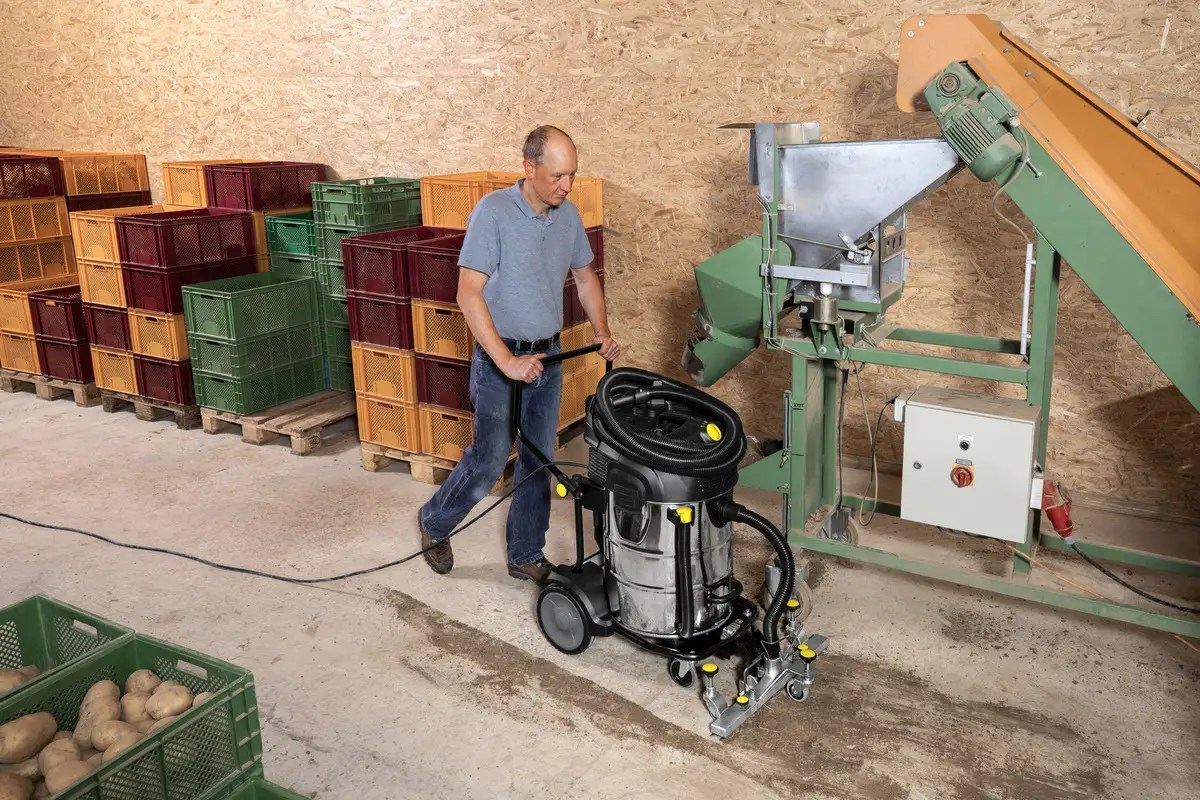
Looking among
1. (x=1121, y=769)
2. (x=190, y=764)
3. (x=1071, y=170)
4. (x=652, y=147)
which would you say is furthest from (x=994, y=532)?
(x=652, y=147)

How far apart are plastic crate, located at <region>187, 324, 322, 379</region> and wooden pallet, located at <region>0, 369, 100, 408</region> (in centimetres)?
137

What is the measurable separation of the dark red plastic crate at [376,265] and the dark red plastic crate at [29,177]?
3.56 metres

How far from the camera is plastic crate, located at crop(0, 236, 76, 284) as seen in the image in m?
8.07

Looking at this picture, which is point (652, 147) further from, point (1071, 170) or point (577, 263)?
point (1071, 170)

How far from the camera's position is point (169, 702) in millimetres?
2965

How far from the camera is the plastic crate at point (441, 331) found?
5.72 meters

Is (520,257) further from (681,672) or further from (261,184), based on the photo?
(261,184)

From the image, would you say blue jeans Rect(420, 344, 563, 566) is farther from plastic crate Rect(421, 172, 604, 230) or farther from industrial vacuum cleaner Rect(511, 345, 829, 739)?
plastic crate Rect(421, 172, 604, 230)

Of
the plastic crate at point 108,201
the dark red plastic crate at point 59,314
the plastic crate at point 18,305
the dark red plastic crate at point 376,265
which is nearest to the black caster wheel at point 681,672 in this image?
the dark red plastic crate at point 376,265

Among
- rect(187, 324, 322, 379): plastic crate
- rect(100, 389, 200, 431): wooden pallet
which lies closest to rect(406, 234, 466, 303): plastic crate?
rect(187, 324, 322, 379): plastic crate

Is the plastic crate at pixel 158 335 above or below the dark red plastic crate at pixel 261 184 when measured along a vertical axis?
below

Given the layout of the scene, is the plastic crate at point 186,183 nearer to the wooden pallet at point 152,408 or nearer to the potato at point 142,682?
the wooden pallet at point 152,408

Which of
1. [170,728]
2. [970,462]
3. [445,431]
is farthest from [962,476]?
[445,431]

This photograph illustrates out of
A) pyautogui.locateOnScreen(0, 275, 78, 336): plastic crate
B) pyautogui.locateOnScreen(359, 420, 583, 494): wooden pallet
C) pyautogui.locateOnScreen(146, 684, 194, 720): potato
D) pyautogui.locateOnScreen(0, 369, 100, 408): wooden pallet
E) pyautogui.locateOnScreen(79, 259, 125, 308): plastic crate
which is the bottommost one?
pyautogui.locateOnScreen(359, 420, 583, 494): wooden pallet
